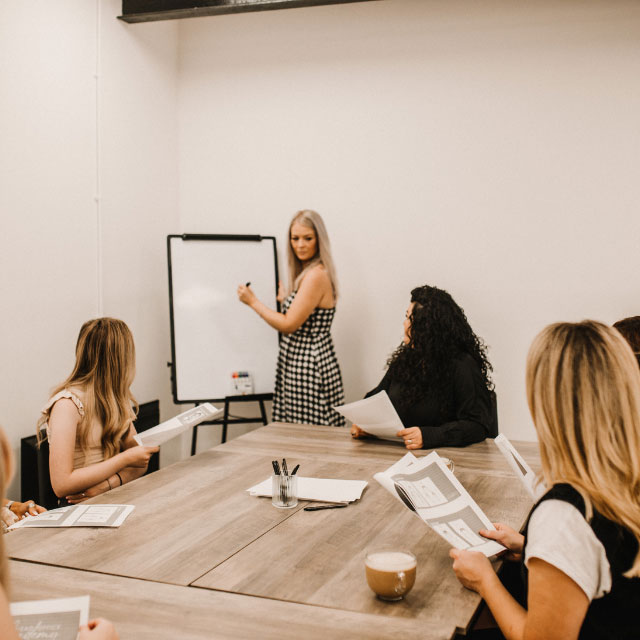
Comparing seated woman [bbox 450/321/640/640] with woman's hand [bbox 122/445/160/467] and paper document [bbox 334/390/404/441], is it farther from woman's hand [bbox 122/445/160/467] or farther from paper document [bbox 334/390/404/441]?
woman's hand [bbox 122/445/160/467]

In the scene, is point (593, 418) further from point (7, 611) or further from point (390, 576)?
point (7, 611)

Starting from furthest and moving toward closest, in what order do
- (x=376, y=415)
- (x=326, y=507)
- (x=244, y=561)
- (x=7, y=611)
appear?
(x=376, y=415), (x=326, y=507), (x=244, y=561), (x=7, y=611)

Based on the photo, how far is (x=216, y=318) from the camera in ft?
12.7

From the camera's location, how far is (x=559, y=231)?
11.9ft

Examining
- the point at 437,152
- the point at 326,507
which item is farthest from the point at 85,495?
the point at 437,152

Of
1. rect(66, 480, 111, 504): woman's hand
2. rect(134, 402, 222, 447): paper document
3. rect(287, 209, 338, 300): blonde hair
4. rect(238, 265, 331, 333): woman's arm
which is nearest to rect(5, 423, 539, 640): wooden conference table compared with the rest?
rect(134, 402, 222, 447): paper document

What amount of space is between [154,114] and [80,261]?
3.87 ft

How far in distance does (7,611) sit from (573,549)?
84 cm

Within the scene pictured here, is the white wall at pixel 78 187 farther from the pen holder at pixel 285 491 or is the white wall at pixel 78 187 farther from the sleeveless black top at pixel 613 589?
the sleeveless black top at pixel 613 589

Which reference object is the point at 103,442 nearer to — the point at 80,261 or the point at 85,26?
the point at 80,261

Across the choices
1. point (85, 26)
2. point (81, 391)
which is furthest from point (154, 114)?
point (81, 391)

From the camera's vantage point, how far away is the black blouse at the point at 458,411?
247cm

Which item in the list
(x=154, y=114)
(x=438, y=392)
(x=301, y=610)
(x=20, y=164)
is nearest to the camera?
(x=301, y=610)

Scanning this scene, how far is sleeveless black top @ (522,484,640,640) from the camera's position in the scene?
1094mm
